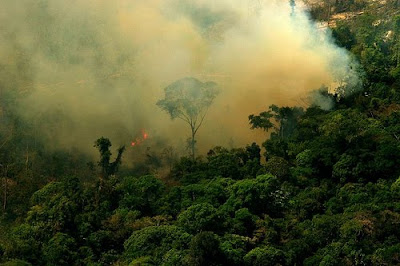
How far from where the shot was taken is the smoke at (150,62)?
46.7 meters

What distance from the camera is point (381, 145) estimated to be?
37.1m

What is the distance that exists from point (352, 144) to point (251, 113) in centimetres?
1171

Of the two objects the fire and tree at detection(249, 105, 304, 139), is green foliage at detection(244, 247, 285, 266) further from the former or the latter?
the fire

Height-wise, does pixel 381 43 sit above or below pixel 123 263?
above

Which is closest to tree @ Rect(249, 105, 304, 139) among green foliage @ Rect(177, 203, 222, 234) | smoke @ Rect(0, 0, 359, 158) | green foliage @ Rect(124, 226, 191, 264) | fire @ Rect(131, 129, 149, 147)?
smoke @ Rect(0, 0, 359, 158)

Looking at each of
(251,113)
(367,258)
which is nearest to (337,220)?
(367,258)

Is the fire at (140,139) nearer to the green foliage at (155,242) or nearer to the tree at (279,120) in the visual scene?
the tree at (279,120)

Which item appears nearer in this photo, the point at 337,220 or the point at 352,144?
the point at 337,220

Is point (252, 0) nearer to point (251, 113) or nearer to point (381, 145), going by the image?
point (251, 113)

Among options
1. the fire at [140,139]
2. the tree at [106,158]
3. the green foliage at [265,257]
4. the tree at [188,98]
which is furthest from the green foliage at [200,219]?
the fire at [140,139]

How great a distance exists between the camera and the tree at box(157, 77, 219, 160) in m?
42.5

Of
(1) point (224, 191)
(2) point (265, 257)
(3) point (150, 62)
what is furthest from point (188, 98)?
(2) point (265, 257)

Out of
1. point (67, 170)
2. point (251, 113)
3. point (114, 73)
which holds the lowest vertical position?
point (67, 170)

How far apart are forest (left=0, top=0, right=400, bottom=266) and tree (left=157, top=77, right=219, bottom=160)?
0.10m
